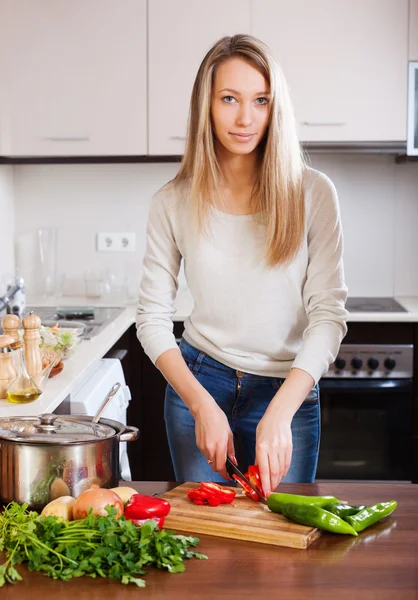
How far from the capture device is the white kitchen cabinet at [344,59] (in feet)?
10.5

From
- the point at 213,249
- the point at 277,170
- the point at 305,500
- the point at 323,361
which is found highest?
the point at 277,170

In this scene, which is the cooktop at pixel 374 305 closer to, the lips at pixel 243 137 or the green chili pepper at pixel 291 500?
the lips at pixel 243 137

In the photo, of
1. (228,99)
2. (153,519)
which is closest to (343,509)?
(153,519)

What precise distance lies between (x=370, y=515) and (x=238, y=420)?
23.0 inches

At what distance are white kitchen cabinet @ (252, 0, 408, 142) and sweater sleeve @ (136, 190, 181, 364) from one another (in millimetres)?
1582

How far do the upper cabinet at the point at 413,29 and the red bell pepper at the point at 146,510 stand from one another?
245 cm

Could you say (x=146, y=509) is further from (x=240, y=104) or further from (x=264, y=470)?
(x=240, y=104)

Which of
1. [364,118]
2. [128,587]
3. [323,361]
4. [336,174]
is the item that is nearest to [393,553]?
[128,587]

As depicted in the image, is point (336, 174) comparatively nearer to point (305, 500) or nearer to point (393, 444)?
point (393, 444)

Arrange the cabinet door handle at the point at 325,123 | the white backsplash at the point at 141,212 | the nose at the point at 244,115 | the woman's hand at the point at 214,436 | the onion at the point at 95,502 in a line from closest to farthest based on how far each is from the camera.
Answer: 1. the onion at the point at 95,502
2. the woman's hand at the point at 214,436
3. the nose at the point at 244,115
4. the cabinet door handle at the point at 325,123
5. the white backsplash at the point at 141,212

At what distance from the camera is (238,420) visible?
178 centimetres

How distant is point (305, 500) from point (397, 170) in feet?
8.42

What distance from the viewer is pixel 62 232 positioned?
3.67 metres

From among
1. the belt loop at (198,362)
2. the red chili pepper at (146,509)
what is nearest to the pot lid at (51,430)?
the red chili pepper at (146,509)
